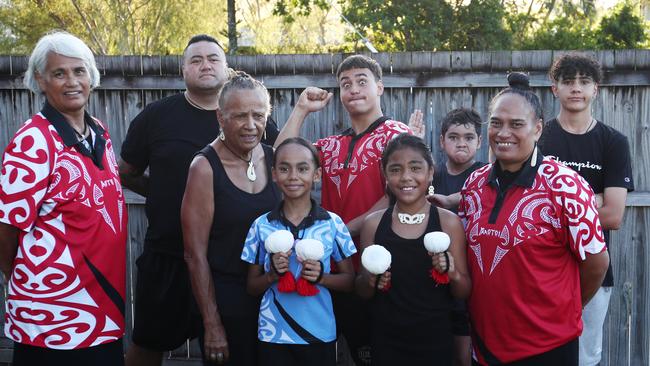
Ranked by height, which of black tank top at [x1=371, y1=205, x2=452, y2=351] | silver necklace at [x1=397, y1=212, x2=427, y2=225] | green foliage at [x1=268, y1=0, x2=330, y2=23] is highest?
green foliage at [x1=268, y1=0, x2=330, y2=23]

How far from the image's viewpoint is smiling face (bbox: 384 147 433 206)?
337cm

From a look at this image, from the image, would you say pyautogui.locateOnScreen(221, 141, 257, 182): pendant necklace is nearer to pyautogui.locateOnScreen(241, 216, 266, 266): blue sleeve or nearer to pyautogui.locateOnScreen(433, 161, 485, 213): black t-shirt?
pyautogui.locateOnScreen(241, 216, 266, 266): blue sleeve

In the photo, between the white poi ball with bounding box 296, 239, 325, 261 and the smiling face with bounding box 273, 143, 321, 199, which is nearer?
the white poi ball with bounding box 296, 239, 325, 261

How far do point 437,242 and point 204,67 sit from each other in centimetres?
190

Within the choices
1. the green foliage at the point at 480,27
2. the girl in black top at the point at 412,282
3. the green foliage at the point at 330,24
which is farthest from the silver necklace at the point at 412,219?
the green foliage at the point at 480,27

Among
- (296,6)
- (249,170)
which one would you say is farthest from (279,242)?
(296,6)

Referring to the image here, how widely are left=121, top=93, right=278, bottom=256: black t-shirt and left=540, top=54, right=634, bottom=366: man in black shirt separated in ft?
5.43

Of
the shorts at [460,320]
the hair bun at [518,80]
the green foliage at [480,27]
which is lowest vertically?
the shorts at [460,320]

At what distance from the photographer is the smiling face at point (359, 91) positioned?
12.9 feet

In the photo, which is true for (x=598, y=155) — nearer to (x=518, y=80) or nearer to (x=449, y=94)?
(x=518, y=80)

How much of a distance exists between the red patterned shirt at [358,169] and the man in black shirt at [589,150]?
34.9 inches

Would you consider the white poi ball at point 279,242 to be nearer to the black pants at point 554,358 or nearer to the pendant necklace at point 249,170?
the pendant necklace at point 249,170

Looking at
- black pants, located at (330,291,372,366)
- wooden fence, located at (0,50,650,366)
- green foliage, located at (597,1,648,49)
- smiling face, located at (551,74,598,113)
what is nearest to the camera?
black pants, located at (330,291,372,366)

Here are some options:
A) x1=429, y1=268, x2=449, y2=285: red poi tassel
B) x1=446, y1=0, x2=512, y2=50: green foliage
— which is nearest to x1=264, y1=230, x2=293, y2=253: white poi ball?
x1=429, y1=268, x2=449, y2=285: red poi tassel
